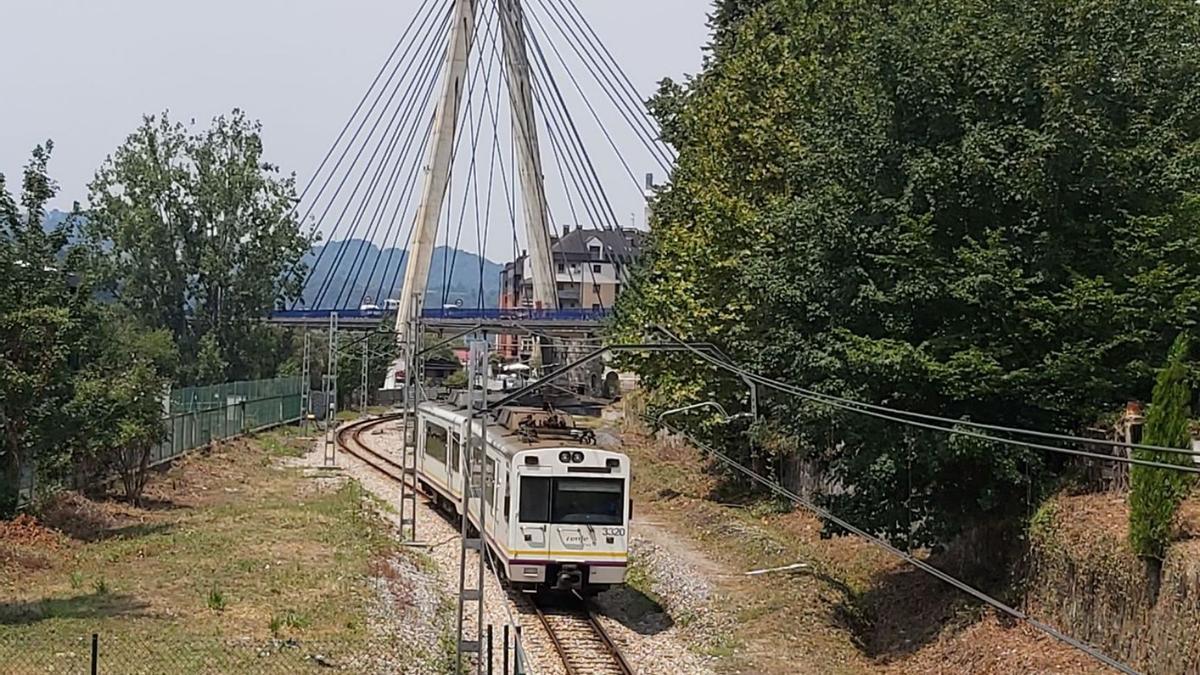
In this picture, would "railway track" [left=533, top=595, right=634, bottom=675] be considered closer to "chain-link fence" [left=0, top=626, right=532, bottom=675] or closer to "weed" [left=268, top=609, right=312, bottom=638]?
"chain-link fence" [left=0, top=626, right=532, bottom=675]

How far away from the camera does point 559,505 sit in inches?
789

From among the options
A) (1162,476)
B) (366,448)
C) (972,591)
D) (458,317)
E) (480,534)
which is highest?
(458,317)

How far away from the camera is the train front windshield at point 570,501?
19969mm

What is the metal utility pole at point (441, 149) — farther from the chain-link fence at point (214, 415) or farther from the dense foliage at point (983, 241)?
the dense foliage at point (983, 241)

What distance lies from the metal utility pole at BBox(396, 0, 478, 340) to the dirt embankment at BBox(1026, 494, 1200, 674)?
36446 millimetres

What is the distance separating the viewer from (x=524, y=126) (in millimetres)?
52750

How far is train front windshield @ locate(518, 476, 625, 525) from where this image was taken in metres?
20.0

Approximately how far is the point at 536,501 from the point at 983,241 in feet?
25.3

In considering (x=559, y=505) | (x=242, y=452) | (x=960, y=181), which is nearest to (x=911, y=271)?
(x=960, y=181)

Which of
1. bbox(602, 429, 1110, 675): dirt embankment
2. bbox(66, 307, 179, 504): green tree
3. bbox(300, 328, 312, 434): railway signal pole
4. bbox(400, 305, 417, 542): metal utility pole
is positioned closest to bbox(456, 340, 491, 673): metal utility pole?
bbox(602, 429, 1110, 675): dirt embankment

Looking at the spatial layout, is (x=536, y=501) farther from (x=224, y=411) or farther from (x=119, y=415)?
(x=224, y=411)

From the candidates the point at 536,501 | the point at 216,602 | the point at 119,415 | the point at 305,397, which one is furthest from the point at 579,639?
the point at 305,397

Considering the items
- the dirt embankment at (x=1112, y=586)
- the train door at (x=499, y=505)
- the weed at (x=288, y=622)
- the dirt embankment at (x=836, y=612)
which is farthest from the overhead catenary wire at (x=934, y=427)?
the weed at (x=288, y=622)

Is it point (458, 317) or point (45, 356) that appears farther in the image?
point (458, 317)
